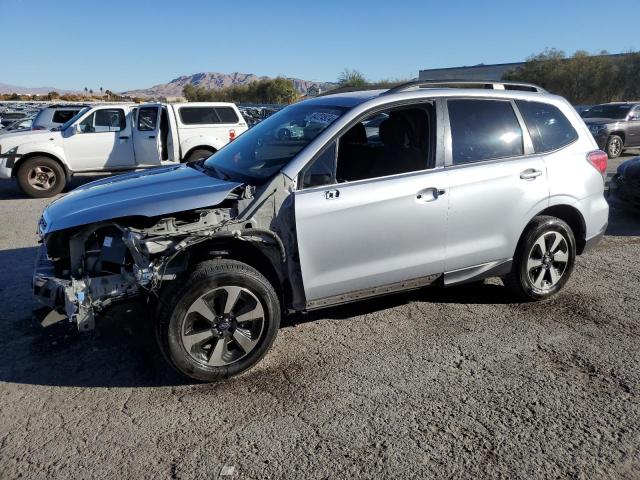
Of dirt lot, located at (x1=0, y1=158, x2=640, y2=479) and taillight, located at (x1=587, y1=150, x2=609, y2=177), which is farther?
taillight, located at (x1=587, y1=150, x2=609, y2=177)

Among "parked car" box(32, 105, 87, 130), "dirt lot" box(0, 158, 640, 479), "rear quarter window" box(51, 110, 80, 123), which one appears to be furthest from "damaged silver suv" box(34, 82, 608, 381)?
"rear quarter window" box(51, 110, 80, 123)

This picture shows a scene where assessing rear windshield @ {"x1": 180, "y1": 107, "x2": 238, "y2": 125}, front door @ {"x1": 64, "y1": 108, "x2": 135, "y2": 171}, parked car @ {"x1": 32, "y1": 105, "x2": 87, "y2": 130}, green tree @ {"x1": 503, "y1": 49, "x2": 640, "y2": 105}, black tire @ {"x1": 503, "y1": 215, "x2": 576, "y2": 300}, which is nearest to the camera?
black tire @ {"x1": 503, "y1": 215, "x2": 576, "y2": 300}

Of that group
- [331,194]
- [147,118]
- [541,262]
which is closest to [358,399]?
[331,194]

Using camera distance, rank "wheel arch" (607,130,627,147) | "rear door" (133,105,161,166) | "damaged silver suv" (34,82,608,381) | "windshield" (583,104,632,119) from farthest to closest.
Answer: "windshield" (583,104,632,119), "wheel arch" (607,130,627,147), "rear door" (133,105,161,166), "damaged silver suv" (34,82,608,381)

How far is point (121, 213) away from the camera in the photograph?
3301 millimetres

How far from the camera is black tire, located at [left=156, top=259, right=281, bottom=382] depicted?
10.5 feet

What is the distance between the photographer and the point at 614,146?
16.1m

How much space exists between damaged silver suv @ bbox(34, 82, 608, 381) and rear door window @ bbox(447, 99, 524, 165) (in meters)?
0.01

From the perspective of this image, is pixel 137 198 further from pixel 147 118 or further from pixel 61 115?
pixel 61 115

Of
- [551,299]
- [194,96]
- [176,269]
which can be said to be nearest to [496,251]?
[551,299]

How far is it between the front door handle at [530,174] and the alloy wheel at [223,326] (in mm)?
2434

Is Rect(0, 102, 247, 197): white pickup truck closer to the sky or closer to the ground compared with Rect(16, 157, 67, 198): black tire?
closer to the sky

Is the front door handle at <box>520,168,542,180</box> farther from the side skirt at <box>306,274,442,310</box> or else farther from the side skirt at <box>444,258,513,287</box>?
the side skirt at <box>306,274,442,310</box>

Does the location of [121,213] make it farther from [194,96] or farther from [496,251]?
[194,96]
